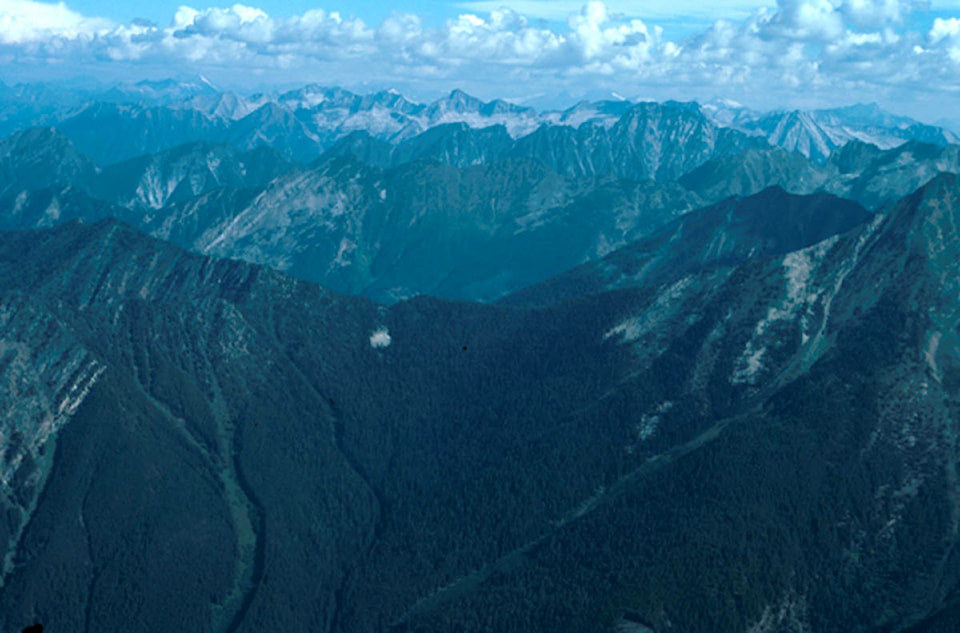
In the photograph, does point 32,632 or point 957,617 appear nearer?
point 32,632

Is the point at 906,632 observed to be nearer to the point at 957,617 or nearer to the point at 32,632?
the point at 957,617

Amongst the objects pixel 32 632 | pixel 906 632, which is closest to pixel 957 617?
pixel 906 632

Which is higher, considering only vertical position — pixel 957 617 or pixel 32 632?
pixel 32 632

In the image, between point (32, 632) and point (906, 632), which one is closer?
point (32, 632)

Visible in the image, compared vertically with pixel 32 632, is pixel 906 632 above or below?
below
